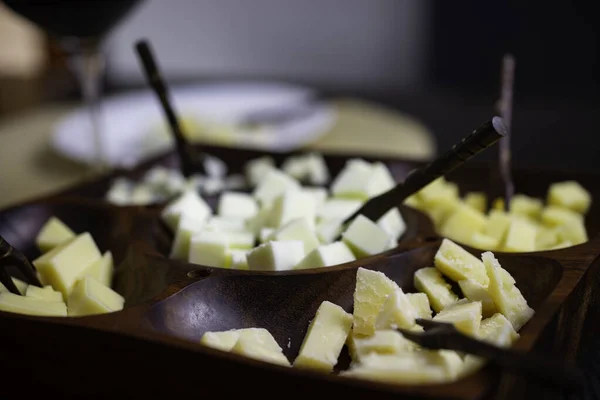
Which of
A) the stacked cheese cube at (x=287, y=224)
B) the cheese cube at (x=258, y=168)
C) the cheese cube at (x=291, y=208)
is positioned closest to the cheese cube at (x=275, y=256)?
the stacked cheese cube at (x=287, y=224)

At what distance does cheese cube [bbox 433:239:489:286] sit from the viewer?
2.30 feet

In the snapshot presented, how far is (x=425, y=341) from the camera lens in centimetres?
52

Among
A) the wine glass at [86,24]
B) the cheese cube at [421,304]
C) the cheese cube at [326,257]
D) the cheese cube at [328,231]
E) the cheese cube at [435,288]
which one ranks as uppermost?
the wine glass at [86,24]

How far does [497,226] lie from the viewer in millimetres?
876

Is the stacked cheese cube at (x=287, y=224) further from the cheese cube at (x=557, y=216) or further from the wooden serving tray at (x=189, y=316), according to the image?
the cheese cube at (x=557, y=216)

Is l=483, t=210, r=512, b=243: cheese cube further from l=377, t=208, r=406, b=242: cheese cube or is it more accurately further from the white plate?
the white plate

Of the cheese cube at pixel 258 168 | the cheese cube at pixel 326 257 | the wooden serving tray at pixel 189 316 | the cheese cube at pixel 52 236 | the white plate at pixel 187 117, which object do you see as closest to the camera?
the wooden serving tray at pixel 189 316

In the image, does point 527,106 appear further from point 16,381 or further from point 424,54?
point 16,381

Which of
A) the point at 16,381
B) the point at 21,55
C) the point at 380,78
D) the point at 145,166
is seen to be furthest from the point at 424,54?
the point at 16,381

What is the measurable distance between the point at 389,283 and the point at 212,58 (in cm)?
310

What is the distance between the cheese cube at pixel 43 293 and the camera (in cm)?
70

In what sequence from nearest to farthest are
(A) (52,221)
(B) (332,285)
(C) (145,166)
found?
1. (B) (332,285)
2. (A) (52,221)
3. (C) (145,166)

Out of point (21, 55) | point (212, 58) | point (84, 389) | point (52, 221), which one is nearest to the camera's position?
point (84, 389)

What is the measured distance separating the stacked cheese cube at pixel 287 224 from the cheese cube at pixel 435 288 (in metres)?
0.06
